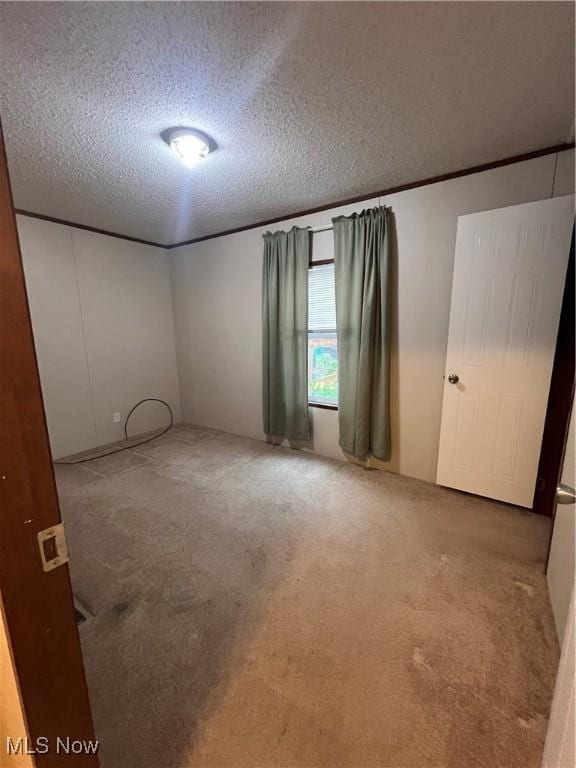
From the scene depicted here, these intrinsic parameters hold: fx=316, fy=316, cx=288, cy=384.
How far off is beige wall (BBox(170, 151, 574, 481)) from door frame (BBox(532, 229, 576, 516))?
0.71 meters

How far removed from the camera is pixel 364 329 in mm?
2807

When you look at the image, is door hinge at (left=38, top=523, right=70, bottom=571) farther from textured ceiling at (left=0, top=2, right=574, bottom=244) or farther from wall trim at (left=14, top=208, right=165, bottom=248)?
wall trim at (left=14, top=208, right=165, bottom=248)

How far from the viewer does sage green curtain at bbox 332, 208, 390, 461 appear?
107 inches

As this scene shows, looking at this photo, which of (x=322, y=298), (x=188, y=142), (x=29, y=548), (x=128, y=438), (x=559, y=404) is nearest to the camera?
(x=29, y=548)

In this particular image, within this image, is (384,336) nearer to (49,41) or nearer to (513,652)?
(513,652)

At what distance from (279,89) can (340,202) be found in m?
1.48

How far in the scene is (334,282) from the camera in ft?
10.2

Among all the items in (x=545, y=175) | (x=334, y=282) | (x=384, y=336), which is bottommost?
(x=384, y=336)

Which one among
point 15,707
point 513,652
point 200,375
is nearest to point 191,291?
point 200,375

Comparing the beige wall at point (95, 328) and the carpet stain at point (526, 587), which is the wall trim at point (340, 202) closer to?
the beige wall at point (95, 328)

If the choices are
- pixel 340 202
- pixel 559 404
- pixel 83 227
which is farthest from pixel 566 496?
pixel 83 227

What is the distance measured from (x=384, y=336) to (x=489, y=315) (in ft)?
2.57

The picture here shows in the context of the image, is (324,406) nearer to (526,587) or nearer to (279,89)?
(526,587)

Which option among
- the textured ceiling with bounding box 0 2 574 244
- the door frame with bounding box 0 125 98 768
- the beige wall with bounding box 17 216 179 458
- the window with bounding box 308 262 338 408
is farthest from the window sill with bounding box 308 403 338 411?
the door frame with bounding box 0 125 98 768
